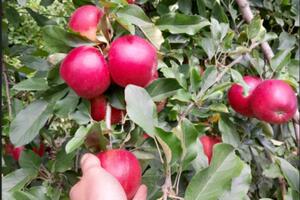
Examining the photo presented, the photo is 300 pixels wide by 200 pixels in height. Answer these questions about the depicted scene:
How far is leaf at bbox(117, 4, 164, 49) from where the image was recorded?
78cm

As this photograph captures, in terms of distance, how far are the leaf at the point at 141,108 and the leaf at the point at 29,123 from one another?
0.67 ft

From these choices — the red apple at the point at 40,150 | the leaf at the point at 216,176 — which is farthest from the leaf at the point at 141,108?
the red apple at the point at 40,150

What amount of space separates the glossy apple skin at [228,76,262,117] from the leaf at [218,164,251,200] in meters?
0.22

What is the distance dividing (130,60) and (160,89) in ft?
0.32

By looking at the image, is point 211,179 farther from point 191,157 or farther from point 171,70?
point 171,70

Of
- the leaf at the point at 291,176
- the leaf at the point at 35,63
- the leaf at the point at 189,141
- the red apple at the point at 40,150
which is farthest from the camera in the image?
the red apple at the point at 40,150

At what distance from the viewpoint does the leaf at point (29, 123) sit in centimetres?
85

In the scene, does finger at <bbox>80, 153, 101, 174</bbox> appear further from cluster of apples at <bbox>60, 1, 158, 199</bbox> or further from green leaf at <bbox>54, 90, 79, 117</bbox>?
green leaf at <bbox>54, 90, 79, 117</bbox>

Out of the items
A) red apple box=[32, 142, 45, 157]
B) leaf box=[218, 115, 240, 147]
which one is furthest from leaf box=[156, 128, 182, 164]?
red apple box=[32, 142, 45, 157]

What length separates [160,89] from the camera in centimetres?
81

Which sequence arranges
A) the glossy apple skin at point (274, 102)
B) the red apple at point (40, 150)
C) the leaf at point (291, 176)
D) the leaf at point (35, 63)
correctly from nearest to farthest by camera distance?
the leaf at point (291, 176)
the glossy apple skin at point (274, 102)
the leaf at point (35, 63)
the red apple at point (40, 150)

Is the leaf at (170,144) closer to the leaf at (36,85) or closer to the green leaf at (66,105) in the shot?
the green leaf at (66,105)

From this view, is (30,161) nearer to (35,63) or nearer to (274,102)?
(35,63)

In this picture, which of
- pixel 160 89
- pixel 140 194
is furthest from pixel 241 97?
pixel 140 194
